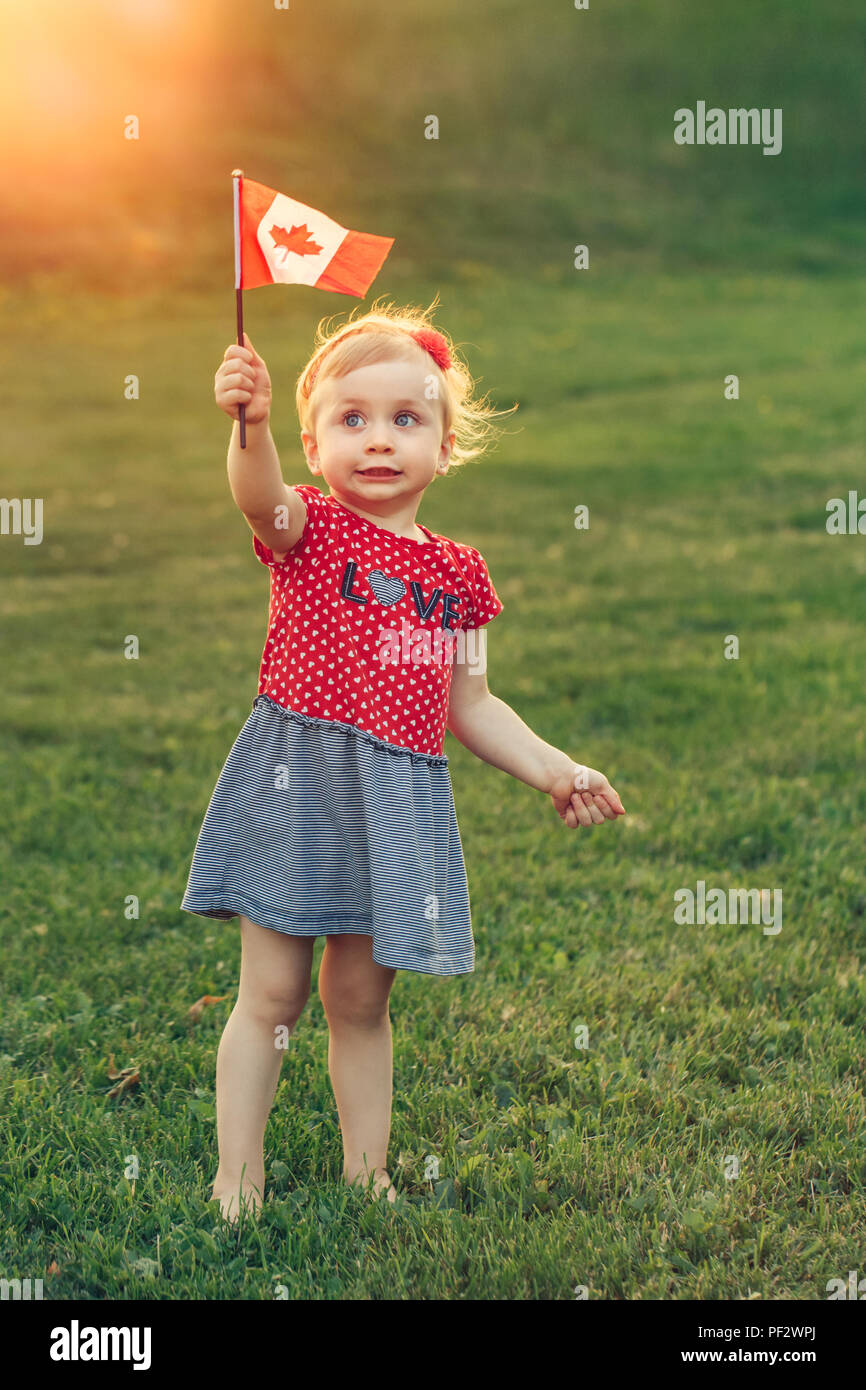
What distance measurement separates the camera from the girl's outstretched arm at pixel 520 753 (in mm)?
3115

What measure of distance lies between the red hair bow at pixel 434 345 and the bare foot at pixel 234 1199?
179 cm

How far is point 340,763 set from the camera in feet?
9.53

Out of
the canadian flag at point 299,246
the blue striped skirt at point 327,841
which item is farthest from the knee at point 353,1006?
the canadian flag at point 299,246

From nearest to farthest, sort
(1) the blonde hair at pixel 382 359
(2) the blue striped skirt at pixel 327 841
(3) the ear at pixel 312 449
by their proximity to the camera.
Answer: (2) the blue striped skirt at pixel 327 841 → (1) the blonde hair at pixel 382 359 → (3) the ear at pixel 312 449

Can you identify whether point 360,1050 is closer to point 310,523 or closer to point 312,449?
point 310,523

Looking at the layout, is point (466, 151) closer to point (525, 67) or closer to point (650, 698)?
point (525, 67)

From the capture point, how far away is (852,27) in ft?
94.8

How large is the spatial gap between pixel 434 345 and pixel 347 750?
88 cm

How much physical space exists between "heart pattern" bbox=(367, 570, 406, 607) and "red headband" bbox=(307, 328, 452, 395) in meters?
0.46

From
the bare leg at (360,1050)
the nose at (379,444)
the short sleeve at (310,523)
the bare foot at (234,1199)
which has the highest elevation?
the nose at (379,444)

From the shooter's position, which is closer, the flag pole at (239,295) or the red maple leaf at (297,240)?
the flag pole at (239,295)

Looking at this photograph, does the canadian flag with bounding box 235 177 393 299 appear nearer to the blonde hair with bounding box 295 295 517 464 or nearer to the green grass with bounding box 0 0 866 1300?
the blonde hair with bounding box 295 295 517 464

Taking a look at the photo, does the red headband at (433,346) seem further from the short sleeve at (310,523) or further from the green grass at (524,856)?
the green grass at (524,856)

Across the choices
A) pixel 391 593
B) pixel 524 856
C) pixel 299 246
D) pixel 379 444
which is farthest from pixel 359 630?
pixel 524 856
